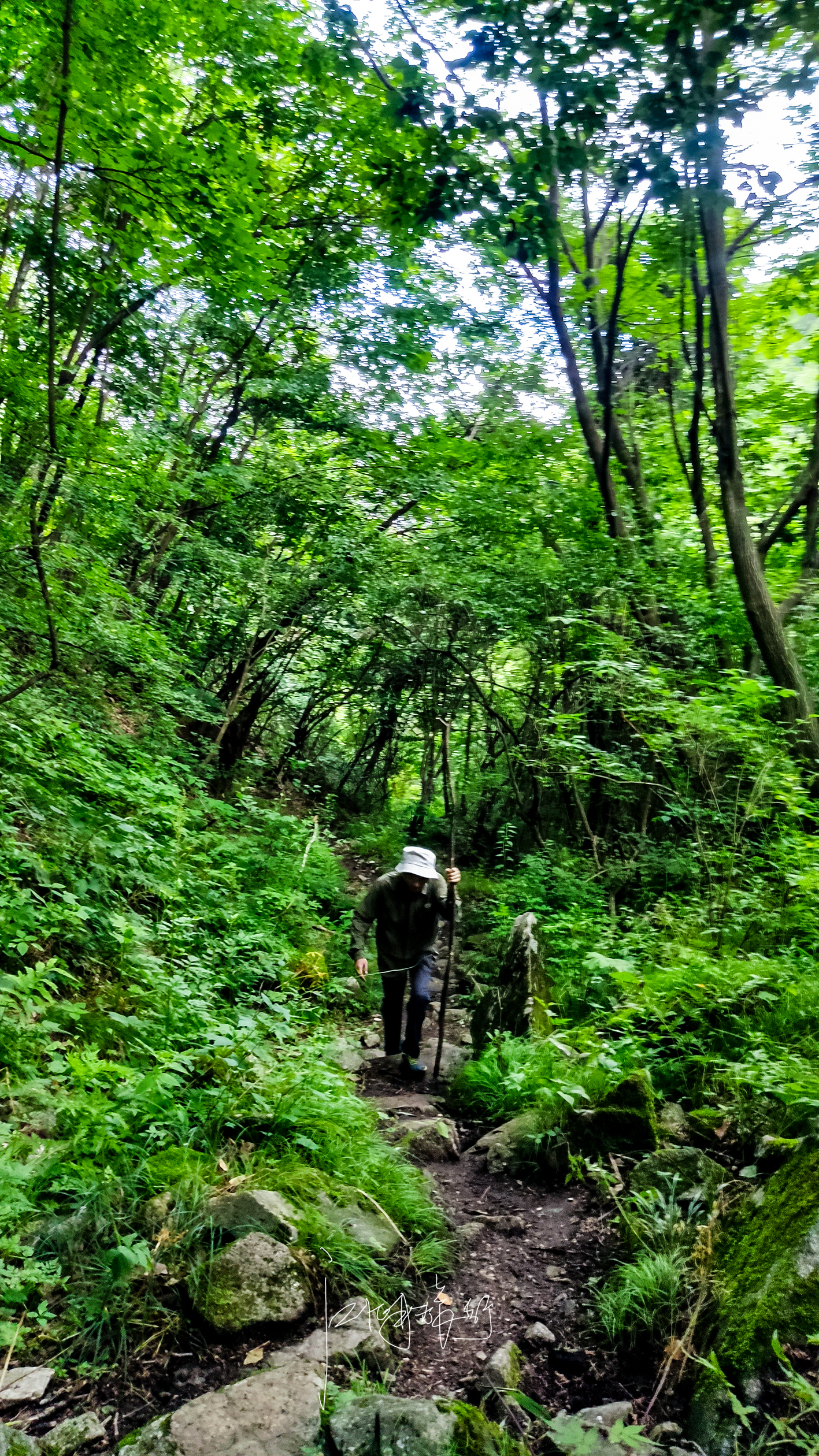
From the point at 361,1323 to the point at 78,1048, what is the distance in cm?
196

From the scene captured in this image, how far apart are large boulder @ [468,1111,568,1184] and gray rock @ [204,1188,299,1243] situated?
1.70 m

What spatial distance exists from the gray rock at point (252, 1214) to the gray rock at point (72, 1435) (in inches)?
26.9

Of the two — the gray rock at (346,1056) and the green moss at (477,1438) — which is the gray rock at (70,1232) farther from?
the gray rock at (346,1056)

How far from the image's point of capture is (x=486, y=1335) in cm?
299

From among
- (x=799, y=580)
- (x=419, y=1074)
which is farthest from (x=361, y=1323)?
(x=799, y=580)


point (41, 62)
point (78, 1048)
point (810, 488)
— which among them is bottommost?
point (78, 1048)

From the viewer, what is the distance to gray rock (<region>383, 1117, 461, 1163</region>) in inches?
177

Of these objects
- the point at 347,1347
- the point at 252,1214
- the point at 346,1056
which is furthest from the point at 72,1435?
the point at 346,1056

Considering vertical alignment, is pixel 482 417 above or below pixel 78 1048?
above

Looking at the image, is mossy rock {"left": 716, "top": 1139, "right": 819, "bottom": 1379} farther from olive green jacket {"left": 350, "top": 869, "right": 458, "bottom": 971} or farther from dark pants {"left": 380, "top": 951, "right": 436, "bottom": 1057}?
olive green jacket {"left": 350, "top": 869, "right": 458, "bottom": 971}

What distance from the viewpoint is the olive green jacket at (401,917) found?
20.4 feet

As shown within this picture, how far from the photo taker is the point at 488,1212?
155 inches

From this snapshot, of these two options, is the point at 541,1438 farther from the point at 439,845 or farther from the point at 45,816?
the point at 439,845

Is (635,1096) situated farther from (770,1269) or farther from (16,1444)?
(16,1444)
